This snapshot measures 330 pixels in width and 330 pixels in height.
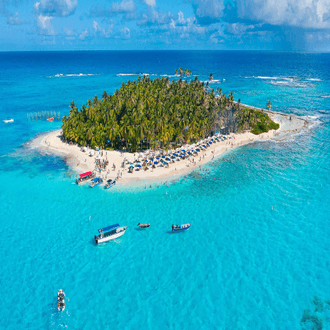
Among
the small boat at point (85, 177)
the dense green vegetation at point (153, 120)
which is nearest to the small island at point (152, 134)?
the dense green vegetation at point (153, 120)

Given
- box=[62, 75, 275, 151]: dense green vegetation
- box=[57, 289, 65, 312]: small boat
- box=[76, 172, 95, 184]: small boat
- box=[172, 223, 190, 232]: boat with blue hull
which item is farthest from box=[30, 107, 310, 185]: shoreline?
box=[57, 289, 65, 312]: small boat

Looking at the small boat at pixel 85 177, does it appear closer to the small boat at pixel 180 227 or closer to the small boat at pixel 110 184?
the small boat at pixel 110 184

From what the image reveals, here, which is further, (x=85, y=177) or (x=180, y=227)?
(x=85, y=177)

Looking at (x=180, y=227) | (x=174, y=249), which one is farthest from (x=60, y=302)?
(x=180, y=227)

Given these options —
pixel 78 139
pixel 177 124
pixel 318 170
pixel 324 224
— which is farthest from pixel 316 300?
pixel 78 139

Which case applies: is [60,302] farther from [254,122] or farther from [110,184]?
[254,122]

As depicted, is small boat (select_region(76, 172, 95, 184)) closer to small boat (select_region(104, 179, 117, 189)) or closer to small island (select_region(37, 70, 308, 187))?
small island (select_region(37, 70, 308, 187))
